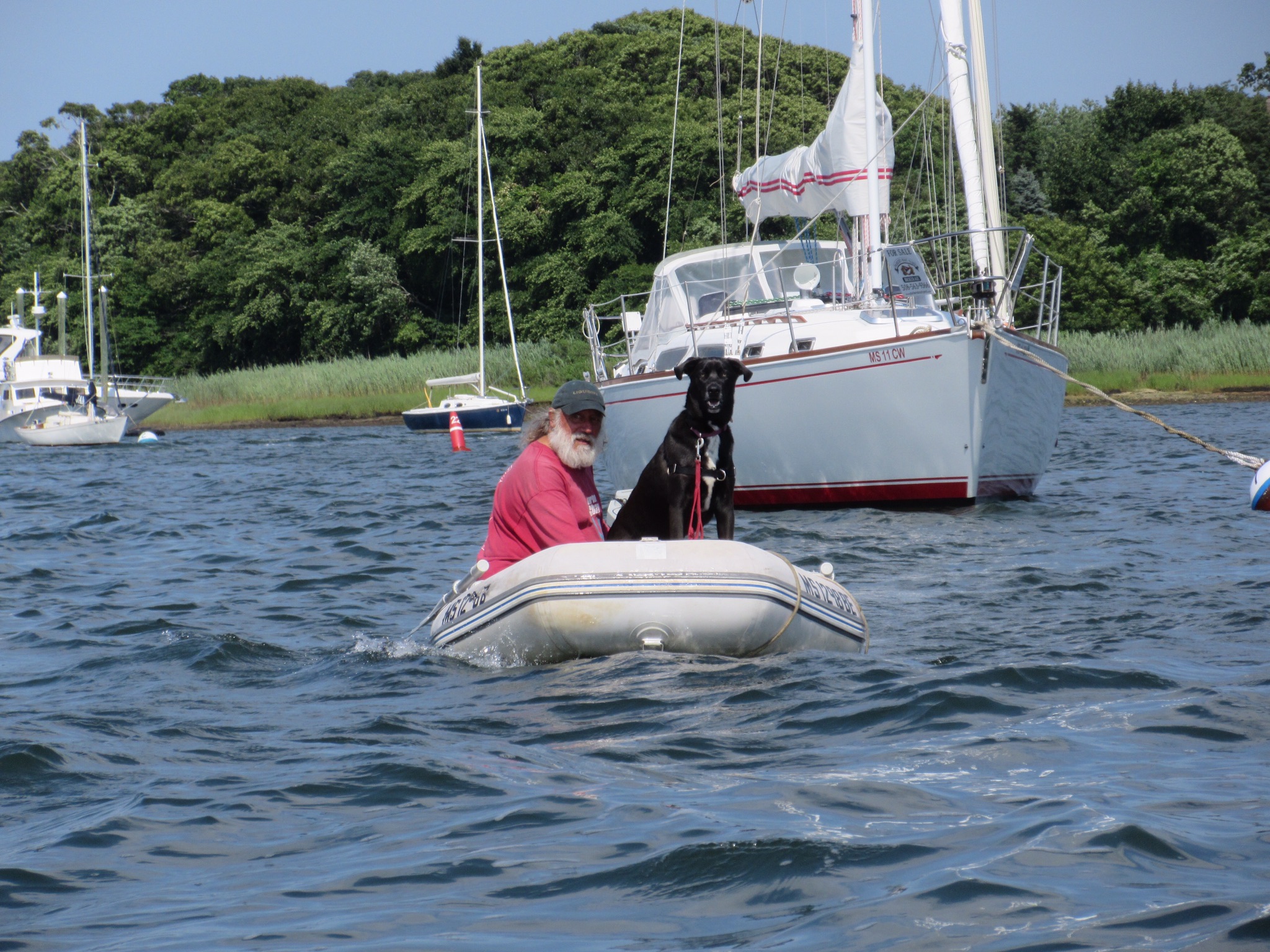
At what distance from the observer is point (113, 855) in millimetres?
3848

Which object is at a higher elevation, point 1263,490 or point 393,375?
point 393,375

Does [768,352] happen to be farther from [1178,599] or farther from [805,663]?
[805,663]

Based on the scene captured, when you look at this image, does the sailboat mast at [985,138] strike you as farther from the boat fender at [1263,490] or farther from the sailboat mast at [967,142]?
the boat fender at [1263,490]

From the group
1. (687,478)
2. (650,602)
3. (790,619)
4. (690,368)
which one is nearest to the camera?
(650,602)

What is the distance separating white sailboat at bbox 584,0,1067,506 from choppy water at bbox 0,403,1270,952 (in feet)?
9.99

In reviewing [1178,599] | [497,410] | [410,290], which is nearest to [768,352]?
[1178,599]

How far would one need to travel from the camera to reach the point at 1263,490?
609 cm

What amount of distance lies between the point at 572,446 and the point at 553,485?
0.78 ft

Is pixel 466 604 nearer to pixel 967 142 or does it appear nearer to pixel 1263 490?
pixel 1263 490

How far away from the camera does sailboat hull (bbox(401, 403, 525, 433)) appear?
112 feet

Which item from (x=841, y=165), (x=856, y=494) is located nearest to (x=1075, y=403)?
(x=841, y=165)

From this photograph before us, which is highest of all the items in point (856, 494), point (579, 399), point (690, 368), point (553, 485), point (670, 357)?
point (670, 357)

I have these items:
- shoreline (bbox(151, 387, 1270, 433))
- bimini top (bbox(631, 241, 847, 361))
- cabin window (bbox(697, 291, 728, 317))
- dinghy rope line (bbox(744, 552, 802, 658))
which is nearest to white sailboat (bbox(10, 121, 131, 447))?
shoreline (bbox(151, 387, 1270, 433))

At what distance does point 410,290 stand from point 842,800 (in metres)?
51.0
